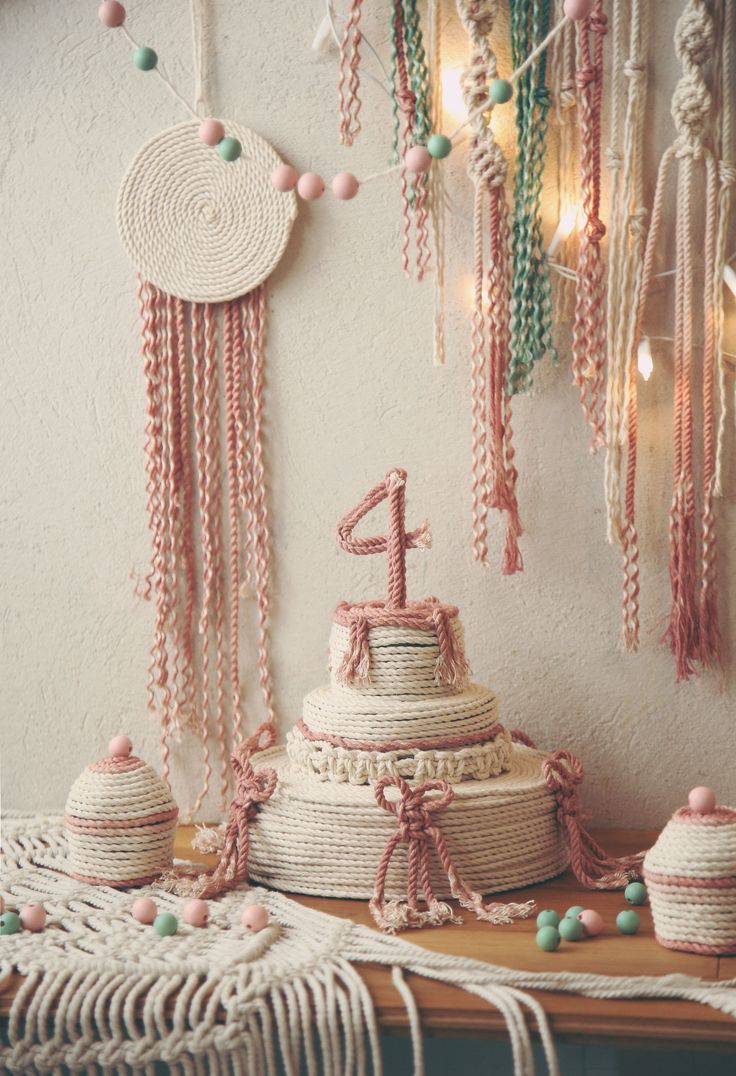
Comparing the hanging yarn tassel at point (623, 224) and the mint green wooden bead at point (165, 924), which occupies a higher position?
the hanging yarn tassel at point (623, 224)

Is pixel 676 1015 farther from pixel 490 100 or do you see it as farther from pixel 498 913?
pixel 490 100

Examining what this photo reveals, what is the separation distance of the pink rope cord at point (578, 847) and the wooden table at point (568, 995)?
28 millimetres

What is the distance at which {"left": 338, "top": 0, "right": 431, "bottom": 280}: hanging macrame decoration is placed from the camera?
64.7 inches

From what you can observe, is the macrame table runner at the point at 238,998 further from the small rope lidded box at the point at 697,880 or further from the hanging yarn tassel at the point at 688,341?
the hanging yarn tassel at the point at 688,341

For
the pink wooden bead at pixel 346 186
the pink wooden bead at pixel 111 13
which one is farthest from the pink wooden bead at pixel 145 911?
the pink wooden bead at pixel 111 13

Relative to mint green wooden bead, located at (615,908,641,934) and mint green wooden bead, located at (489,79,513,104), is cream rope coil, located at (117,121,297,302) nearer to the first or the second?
mint green wooden bead, located at (489,79,513,104)

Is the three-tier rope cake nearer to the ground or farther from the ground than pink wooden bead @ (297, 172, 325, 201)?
nearer to the ground

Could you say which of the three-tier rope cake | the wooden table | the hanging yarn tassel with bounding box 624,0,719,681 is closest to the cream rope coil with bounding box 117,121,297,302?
the three-tier rope cake

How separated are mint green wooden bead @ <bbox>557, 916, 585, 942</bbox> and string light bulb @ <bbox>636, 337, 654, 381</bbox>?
2.37 feet

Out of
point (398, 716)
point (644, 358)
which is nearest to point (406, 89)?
point (644, 358)

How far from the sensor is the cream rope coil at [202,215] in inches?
67.4

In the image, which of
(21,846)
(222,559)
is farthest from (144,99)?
(21,846)

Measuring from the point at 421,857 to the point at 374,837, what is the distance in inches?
2.4

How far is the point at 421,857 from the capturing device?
4.58 ft
